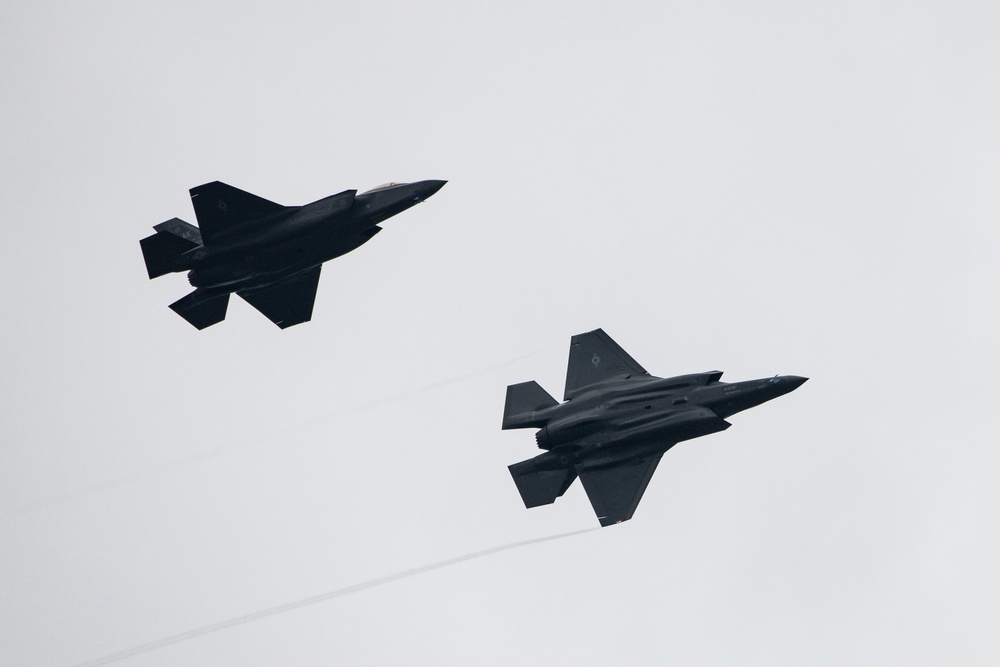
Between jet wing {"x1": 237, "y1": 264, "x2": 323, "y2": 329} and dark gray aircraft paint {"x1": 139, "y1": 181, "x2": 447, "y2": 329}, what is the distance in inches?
64.7

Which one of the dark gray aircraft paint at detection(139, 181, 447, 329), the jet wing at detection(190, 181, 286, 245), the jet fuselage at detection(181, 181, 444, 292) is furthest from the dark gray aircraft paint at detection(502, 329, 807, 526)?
the jet wing at detection(190, 181, 286, 245)

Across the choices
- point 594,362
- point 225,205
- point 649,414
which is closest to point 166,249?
point 225,205

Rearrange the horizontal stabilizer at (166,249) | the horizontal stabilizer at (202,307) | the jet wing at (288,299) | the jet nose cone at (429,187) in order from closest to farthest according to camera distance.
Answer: the jet nose cone at (429,187)
the horizontal stabilizer at (166,249)
the horizontal stabilizer at (202,307)
the jet wing at (288,299)

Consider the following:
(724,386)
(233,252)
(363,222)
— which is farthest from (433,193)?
(724,386)

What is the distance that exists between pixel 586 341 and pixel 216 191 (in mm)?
17761

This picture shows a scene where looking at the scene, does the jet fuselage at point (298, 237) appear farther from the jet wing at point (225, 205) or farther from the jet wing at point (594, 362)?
the jet wing at point (594, 362)

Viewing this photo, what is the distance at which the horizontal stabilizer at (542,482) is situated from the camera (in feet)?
226

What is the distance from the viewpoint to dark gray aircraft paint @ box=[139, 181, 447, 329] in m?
66.7

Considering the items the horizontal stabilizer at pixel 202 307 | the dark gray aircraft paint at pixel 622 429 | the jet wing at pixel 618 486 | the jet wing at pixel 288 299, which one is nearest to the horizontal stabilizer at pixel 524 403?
the dark gray aircraft paint at pixel 622 429

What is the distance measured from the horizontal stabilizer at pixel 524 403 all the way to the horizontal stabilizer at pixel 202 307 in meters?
12.8

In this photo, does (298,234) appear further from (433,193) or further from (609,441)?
(609,441)

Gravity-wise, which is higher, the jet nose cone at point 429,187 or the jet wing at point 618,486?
the jet nose cone at point 429,187

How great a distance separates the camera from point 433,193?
66.4m

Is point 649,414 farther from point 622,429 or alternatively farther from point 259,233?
Result: point 259,233
